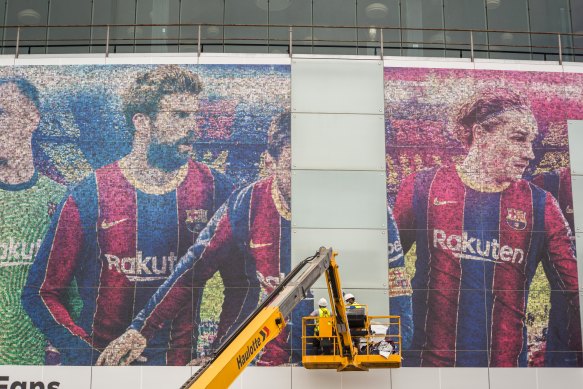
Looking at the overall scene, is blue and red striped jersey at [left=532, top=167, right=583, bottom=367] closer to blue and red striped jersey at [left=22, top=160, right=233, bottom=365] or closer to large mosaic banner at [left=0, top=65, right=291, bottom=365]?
large mosaic banner at [left=0, top=65, right=291, bottom=365]

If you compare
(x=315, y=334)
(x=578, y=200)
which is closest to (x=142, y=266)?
(x=315, y=334)

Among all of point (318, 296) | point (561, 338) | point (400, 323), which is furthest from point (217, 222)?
point (561, 338)

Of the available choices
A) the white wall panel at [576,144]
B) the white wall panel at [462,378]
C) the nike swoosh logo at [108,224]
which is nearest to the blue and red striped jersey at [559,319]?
the white wall panel at [576,144]

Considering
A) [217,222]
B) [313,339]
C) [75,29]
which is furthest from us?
[75,29]

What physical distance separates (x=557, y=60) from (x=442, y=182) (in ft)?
23.5

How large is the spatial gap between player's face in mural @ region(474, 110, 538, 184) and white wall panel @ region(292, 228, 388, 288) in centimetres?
467

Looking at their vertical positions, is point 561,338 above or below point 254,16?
below

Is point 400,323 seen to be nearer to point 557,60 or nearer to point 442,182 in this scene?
point 442,182

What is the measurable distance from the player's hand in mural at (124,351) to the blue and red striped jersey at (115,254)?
22cm

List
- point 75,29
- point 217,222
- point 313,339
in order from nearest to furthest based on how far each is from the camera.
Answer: point 313,339 → point 217,222 → point 75,29

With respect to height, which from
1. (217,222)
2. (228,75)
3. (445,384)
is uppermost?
(228,75)

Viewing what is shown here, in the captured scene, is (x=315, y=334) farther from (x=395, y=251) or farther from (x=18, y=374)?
(x=18, y=374)

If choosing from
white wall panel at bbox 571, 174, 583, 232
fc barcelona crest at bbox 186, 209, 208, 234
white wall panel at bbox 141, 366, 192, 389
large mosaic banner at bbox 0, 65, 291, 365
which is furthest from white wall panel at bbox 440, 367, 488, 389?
fc barcelona crest at bbox 186, 209, 208, 234

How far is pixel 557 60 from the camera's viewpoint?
3453 centimetres
